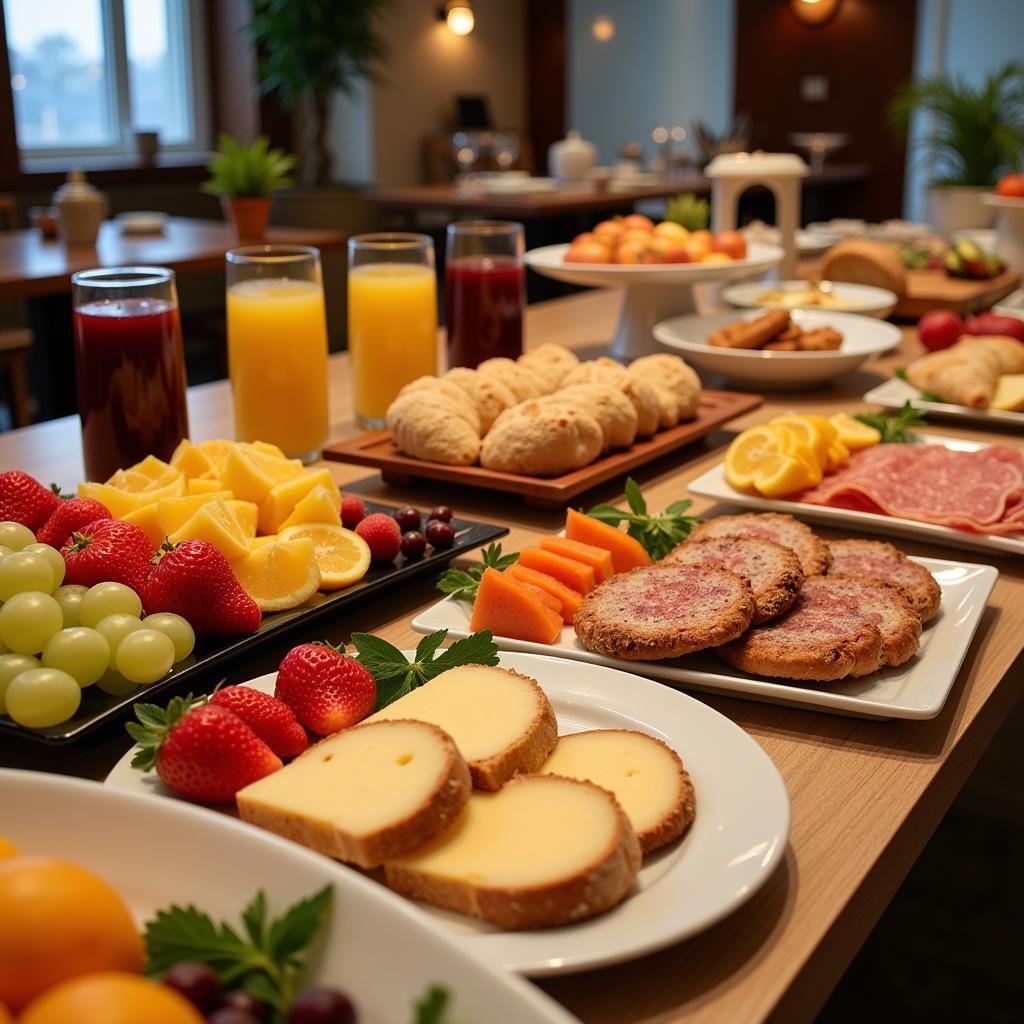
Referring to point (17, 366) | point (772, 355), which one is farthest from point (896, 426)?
point (17, 366)

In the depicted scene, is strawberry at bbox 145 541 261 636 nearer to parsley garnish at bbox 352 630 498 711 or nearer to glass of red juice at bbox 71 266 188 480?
parsley garnish at bbox 352 630 498 711

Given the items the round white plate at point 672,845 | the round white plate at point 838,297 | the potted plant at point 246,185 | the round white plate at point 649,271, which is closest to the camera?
the round white plate at point 672,845

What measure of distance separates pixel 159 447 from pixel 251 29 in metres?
5.81

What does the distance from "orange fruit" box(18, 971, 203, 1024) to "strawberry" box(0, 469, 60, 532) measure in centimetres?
64

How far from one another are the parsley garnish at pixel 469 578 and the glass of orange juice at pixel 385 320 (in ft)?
1.97

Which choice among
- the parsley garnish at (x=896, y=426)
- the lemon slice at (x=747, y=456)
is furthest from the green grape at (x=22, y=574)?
the parsley garnish at (x=896, y=426)

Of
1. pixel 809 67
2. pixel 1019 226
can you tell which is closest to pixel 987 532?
pixel 1019 226

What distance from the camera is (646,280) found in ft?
6.40

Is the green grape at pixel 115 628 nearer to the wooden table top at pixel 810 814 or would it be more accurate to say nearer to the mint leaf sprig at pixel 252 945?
the wooden table top at pixel 810 814

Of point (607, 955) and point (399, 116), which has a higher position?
point (399, 116)

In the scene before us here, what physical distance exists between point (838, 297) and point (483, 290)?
34.9 inches

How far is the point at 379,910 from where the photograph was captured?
483mm

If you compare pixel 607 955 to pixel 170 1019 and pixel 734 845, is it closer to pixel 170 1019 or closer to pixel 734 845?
pixel 734 845

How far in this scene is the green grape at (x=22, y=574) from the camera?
805 mm
